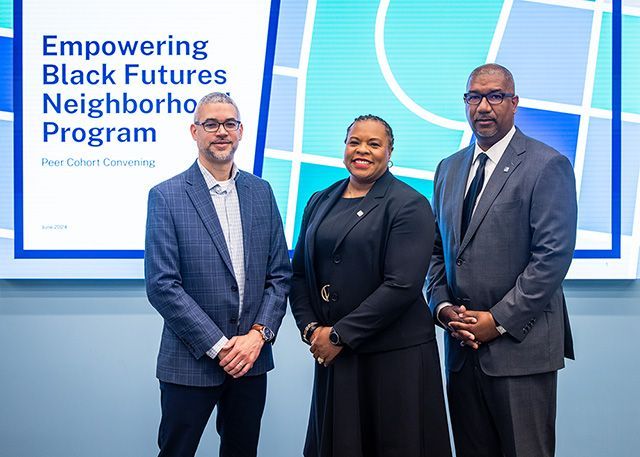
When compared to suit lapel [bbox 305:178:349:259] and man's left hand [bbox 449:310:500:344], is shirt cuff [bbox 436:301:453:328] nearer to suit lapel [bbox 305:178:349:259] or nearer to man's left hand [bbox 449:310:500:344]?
man's left hand [bbox 449:310:500:344]

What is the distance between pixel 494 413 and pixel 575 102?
1.60m

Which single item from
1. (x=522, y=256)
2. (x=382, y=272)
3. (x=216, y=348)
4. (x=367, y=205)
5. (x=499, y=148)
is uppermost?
(x=499, y=148)

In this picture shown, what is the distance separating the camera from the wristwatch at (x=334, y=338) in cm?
220

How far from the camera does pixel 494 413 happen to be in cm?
232

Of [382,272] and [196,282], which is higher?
[382,272]

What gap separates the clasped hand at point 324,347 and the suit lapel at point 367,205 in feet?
0.92

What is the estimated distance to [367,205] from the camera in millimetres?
2279

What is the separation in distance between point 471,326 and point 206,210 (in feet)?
3.20

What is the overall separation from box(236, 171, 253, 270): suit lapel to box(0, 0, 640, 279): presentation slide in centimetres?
76

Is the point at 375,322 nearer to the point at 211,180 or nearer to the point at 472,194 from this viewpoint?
the point at 472,194

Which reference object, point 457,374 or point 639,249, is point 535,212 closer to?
point 457,374

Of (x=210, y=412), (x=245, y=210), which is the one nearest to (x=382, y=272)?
(x=245, y=210)

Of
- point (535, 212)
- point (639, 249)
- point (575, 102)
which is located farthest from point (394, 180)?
point (639, 249)

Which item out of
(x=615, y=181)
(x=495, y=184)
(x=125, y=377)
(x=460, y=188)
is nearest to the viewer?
(x=495, y=184)
